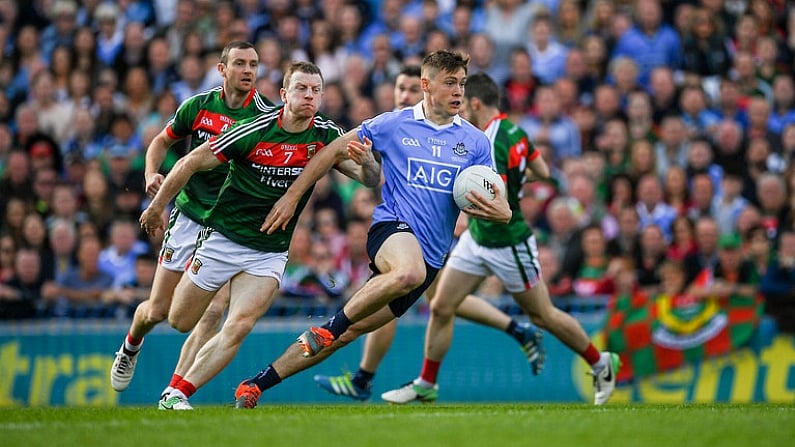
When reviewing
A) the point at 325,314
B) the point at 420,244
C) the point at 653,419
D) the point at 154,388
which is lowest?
the point at 154,388

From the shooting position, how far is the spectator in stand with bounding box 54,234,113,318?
15781 millimetres

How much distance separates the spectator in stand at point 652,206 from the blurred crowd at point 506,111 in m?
0.03

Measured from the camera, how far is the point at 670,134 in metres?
17.0

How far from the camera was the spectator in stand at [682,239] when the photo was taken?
50.2 ft

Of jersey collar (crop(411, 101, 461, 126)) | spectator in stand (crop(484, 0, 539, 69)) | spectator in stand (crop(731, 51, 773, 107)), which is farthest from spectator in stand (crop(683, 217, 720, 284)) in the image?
jersey collar (crop(411, 101, 461, 126))

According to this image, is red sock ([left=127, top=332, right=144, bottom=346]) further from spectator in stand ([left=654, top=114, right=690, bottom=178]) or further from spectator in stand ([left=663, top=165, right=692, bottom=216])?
spectator in stand ([left=654, top=114, right=690, bottom=178])

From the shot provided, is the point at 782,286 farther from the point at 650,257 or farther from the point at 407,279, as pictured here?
the point at 407,279

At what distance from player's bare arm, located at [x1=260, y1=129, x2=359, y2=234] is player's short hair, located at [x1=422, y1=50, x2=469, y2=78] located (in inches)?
32.0

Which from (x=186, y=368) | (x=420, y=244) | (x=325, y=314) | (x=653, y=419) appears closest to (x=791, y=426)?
(x=653, y=419)

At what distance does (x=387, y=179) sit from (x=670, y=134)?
300 inches

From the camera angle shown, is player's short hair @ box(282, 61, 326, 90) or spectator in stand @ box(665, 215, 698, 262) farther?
spectator in stand @ box(665, 215, 698, 262)

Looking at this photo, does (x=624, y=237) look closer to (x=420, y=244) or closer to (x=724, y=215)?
(x=724, y=215)

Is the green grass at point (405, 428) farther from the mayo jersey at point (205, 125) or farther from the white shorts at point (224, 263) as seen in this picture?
the mayo jersey at point (205, 125)

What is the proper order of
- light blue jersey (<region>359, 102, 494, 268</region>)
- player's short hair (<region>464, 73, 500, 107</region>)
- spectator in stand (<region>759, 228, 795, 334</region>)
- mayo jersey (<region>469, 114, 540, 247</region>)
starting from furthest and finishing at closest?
spectator in stand (<region>759, 228, 795, 334</region>) → player's short hair (<region>464, 73, 500, 107</region>) → mayo jersey (<region>469, 114, 540, 247</region>) → light blue jersey (<region>359, 102, 494, 268</region>)
